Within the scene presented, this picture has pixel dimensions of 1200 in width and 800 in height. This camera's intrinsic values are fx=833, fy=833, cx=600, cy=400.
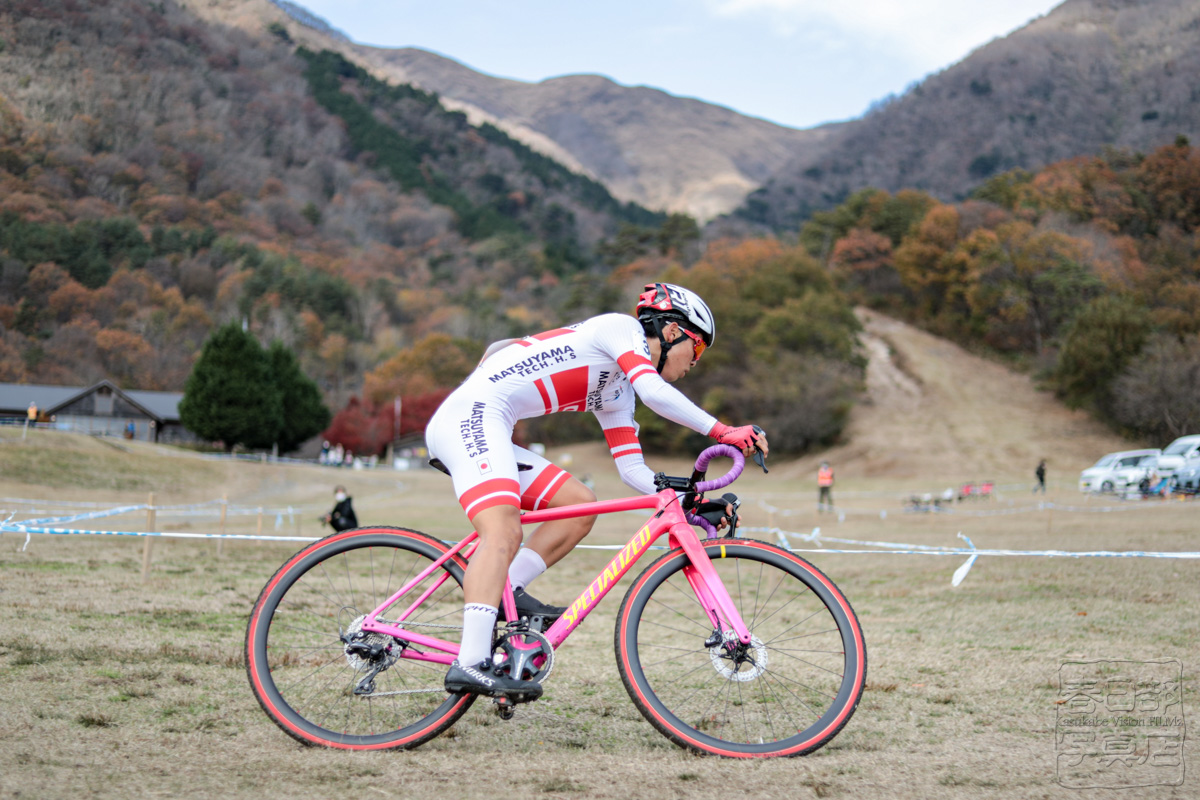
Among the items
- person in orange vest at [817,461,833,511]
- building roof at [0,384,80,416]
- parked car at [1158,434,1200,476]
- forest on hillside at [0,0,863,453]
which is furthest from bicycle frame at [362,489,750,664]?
building roof at [0,384,80,416]

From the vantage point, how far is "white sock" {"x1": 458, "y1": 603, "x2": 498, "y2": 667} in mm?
3555

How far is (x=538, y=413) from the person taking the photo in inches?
158

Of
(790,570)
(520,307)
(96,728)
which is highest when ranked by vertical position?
(520,307)

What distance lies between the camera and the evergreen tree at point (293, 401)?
72000 millimetres

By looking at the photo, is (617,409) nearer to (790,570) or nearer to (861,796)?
(790,570)

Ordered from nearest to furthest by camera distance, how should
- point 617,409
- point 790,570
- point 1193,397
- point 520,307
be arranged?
point 790,570, point 617,409, point 1193,397, point 520,307

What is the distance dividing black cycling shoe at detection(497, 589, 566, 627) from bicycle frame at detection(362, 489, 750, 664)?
35 mm

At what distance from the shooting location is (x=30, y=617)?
617 centimetres

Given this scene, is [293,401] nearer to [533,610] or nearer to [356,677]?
[356,677]

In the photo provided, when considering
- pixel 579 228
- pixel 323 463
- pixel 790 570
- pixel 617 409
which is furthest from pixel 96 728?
pixel 579 228

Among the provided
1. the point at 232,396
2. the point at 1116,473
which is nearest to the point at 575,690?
the point at 1116,473

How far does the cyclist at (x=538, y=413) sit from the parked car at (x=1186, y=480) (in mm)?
27345

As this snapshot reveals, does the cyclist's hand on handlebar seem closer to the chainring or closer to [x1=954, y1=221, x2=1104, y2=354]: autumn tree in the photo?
the chainring

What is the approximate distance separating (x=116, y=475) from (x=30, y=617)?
104ft
